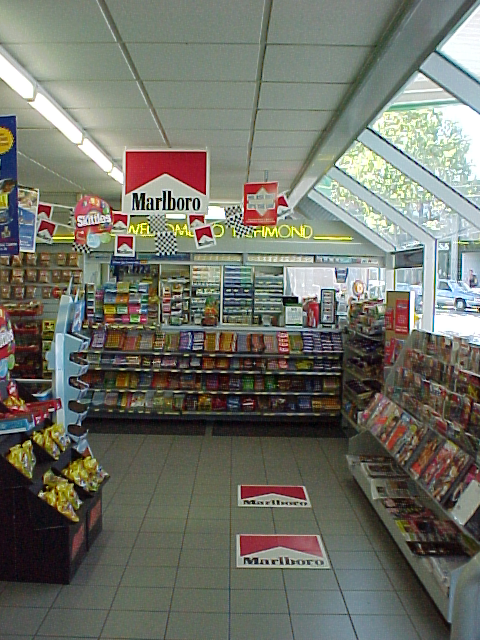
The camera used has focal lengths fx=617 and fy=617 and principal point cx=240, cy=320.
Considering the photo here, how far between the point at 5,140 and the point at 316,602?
383 cm

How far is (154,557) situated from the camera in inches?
185

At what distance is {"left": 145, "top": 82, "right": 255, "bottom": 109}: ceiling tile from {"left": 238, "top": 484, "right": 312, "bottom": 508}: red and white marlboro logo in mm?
3748

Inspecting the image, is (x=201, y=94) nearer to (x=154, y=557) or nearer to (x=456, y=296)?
(x=154, y=557)

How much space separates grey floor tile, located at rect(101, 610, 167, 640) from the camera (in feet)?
11.8

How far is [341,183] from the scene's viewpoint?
8.82 meters

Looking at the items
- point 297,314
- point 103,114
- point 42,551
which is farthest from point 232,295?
point 42,551

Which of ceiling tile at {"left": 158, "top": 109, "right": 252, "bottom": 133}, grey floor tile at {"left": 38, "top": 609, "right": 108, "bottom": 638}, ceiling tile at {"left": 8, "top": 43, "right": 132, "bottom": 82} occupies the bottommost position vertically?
grey floor tile at {"left": 38, "top": 609, "right": 108, "bottom": 638}

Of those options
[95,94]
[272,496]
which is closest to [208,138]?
[95,94]

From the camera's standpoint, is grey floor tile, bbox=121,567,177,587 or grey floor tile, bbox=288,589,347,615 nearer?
grey floor tile, bbox=288,589,347,615

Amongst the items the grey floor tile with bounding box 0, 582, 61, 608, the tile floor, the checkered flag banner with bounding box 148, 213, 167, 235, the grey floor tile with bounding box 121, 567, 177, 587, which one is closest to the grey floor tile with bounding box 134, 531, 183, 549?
the tile floor

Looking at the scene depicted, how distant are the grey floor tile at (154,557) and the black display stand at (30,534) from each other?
0.50 m

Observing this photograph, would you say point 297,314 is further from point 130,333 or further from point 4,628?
point 4,628

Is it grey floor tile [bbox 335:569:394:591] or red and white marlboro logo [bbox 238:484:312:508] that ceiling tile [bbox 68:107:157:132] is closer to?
red and white marlboro logo [bbox 238:484:312:508]

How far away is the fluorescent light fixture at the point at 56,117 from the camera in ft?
17.7
